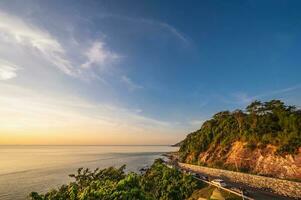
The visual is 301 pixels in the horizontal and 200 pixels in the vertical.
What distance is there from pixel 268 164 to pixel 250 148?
8.75 meters

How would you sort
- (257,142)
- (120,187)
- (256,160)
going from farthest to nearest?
(257,142)
(256,160)
(120,187)

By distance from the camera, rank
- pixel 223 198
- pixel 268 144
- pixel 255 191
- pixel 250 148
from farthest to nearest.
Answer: pixel 250 148 → pixel 268 144 → pixel 255 191 → pixel 223 198

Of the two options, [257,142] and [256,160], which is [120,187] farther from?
[257,142]

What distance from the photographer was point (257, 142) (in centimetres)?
6253

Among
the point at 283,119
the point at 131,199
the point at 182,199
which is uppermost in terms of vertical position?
the point at 283,119

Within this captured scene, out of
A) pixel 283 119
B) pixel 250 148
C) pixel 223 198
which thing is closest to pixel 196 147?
pixel 250 148

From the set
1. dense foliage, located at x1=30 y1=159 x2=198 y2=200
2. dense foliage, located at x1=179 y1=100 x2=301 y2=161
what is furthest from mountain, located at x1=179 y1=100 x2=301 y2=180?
dense foliage, located at x1=30 y1=159 x2=198 y2=200

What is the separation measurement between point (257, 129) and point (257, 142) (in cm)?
313

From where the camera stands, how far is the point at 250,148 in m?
63.8

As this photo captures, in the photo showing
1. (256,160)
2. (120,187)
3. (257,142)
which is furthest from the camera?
(257,142)

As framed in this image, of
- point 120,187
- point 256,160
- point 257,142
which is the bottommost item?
point 120,187

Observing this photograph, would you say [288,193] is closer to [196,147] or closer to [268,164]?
[268,164]

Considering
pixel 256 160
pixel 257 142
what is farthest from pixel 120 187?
pixel 257 142

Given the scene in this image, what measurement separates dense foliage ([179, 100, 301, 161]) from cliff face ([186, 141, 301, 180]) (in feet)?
4.67
